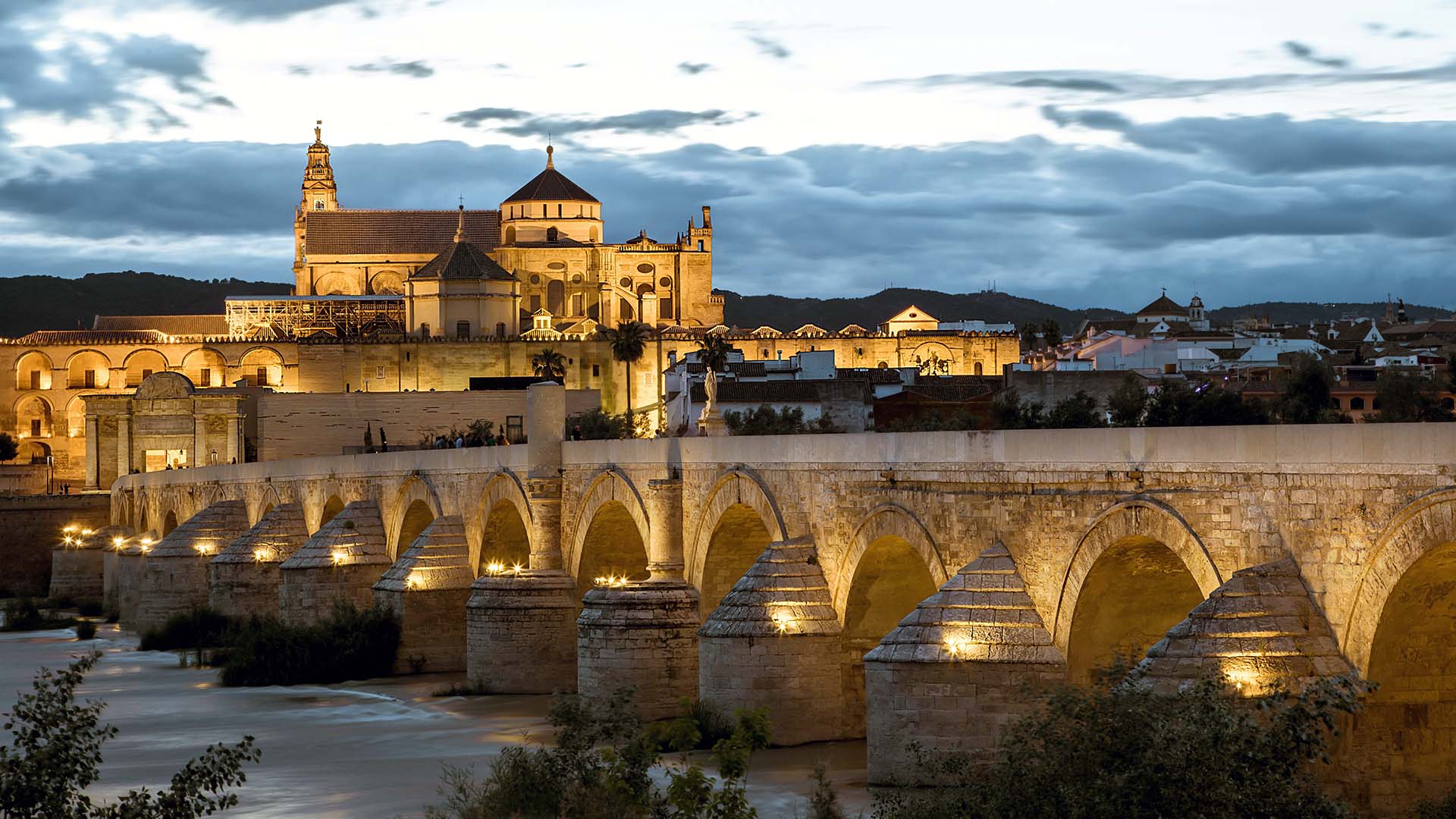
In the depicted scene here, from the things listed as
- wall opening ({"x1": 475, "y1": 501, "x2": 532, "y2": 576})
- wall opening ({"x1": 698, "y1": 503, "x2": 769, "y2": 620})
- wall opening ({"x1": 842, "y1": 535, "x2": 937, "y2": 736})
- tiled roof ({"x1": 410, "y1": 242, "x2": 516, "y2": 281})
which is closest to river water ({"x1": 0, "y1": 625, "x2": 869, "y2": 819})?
wall opening ({"x1": 842, "y1": 535, "x2": 937, "y2": 736})

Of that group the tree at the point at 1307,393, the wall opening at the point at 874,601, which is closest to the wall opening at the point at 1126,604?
the wall opening at the point at 874,601

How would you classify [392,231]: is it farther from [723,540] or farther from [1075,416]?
[723,540]

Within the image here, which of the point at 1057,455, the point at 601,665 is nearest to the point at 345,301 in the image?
the point at 601,665

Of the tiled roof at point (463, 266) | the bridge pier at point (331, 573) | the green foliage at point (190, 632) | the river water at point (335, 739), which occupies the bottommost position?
the river water at point (335, 739)

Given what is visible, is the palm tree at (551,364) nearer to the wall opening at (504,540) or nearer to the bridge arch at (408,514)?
the bridge arch at (408,514)

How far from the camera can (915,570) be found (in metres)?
20.0

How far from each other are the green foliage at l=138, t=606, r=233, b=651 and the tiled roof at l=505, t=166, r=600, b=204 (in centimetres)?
6524

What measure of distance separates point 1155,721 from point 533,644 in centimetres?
1504

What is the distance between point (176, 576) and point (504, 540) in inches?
519

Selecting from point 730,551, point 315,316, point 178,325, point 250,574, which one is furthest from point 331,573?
point 178,325

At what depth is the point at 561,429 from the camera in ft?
92.1

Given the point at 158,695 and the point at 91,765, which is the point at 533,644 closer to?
the point at 158,695

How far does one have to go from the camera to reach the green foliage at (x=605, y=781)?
38.6 ft

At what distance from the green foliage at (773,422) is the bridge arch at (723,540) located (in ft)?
89.2
